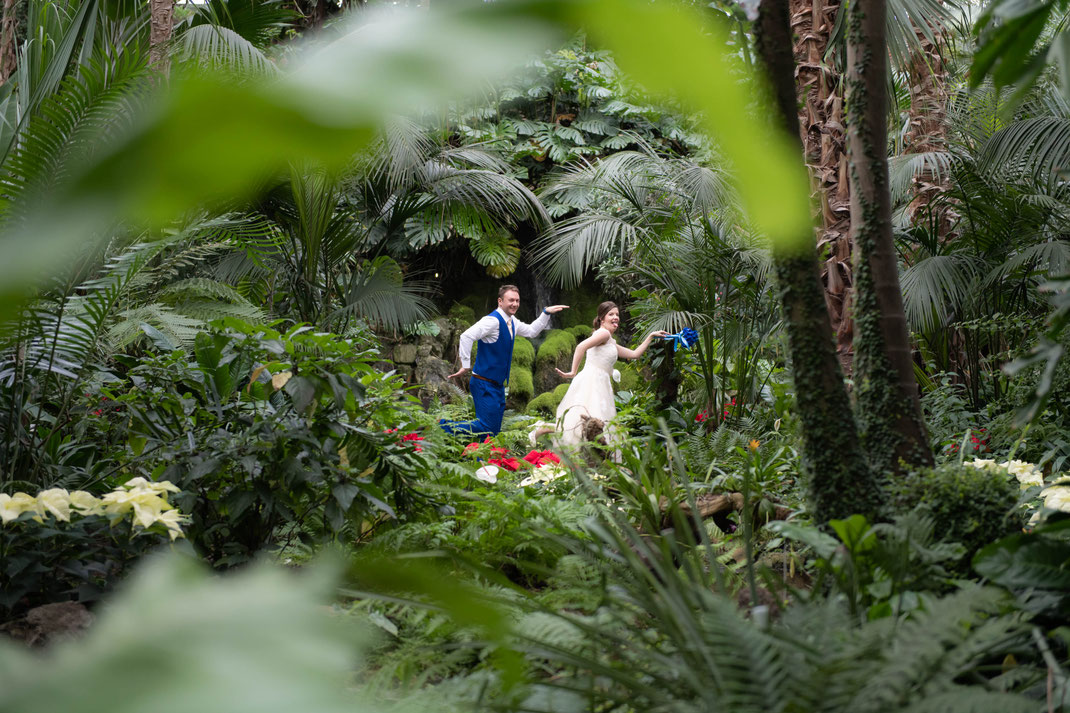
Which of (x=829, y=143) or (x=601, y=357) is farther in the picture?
(x=601, y=357)

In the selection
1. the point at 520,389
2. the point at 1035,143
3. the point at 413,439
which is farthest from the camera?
the point at 520,389

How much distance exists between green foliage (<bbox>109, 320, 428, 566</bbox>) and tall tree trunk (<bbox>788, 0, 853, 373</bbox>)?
242 cm

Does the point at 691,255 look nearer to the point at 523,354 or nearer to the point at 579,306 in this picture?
the point at 523,354

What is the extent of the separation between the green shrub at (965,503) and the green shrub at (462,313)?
32.2 feet

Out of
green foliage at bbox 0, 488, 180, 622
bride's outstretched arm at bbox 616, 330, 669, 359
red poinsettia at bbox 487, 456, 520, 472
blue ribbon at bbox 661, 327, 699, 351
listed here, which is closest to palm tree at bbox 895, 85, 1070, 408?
blue ribbon at bbox 661, 327, 699, 351

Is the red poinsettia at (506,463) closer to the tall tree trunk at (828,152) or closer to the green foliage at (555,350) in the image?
the tall tree trunk at (828,152)

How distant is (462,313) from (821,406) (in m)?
10.0

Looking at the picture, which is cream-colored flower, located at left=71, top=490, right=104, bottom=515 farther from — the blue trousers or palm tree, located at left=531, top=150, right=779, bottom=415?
the blue trousers

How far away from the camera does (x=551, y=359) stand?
35.4 feet

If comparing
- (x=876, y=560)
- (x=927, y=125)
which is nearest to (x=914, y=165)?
(x=927, y=125)

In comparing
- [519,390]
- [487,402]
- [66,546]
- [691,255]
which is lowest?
[66,546]

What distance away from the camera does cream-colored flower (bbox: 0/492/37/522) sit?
1.51 metres

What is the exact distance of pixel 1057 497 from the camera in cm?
154

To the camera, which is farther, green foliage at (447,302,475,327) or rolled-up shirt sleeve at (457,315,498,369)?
green foliage at (447,302,475,327)
